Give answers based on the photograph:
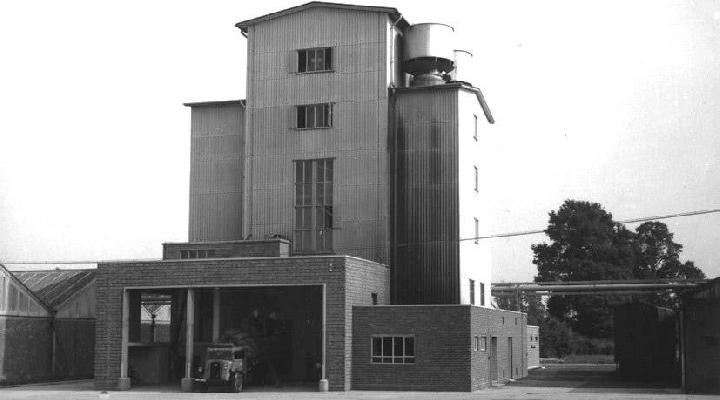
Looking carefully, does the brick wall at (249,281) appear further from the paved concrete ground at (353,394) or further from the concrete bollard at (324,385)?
the paved concrete ground at (353,394)

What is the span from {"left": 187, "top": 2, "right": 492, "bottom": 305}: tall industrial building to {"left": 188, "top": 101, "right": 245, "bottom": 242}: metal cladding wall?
4.4 inches

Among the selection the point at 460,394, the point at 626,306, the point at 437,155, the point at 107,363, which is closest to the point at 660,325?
the point at 626,306

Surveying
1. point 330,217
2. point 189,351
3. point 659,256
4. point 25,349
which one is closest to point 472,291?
point 330,217

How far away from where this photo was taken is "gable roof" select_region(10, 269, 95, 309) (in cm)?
4653

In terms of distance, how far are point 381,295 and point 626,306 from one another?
2449 cm

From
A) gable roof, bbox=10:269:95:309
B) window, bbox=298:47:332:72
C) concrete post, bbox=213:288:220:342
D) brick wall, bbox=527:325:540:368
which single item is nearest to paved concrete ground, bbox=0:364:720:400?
concrete post, bbox=213:288:220:342

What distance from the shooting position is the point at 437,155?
44.5m

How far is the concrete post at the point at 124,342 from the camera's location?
129ft

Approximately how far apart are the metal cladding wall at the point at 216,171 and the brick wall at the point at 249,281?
25.5 ft

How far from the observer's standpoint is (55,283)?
163 feet

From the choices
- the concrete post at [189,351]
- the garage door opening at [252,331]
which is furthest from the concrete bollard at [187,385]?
the garage door opening at [252,331]

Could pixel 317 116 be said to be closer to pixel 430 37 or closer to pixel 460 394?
pixel 430 37

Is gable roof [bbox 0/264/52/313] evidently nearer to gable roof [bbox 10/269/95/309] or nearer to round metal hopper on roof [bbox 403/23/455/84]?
gable roof [bbox 10/269/95/309]

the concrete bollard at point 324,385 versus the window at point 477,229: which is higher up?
the window at point 477,229
